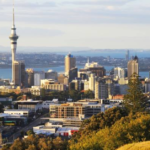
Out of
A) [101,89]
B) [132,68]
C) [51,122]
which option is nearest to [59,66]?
[132,68]

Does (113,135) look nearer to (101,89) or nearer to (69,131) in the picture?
(69,131)

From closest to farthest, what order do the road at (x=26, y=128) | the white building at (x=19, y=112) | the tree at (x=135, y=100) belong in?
1. the tree at (x=135, y=100)
2. the road at (x=26, y=128)
3. the white building at (x=19, y=112)

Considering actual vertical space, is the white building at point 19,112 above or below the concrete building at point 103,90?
below

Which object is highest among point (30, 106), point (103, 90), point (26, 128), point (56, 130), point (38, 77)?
point (38, 77)

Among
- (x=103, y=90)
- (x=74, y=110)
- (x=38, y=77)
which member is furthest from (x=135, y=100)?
(x=38, y=77)

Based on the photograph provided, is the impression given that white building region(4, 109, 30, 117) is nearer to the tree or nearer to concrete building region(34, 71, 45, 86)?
the tree

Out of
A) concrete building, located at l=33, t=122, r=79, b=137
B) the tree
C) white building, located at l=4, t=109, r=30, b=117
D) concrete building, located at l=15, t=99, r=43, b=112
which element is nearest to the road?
concrete building, located at l=33, t=122, r=79, b=137

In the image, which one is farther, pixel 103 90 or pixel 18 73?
pixel 18 73

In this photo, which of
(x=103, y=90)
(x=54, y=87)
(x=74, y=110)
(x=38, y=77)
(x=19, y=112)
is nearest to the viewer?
(x=74, y=110)

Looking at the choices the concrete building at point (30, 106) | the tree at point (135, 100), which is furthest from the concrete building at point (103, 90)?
the tree at point (135, 100)

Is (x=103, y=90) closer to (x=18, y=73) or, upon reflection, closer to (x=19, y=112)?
(x=19, y=112)

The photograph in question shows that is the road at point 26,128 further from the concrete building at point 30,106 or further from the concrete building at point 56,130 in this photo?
the concrete building at point 30,106
